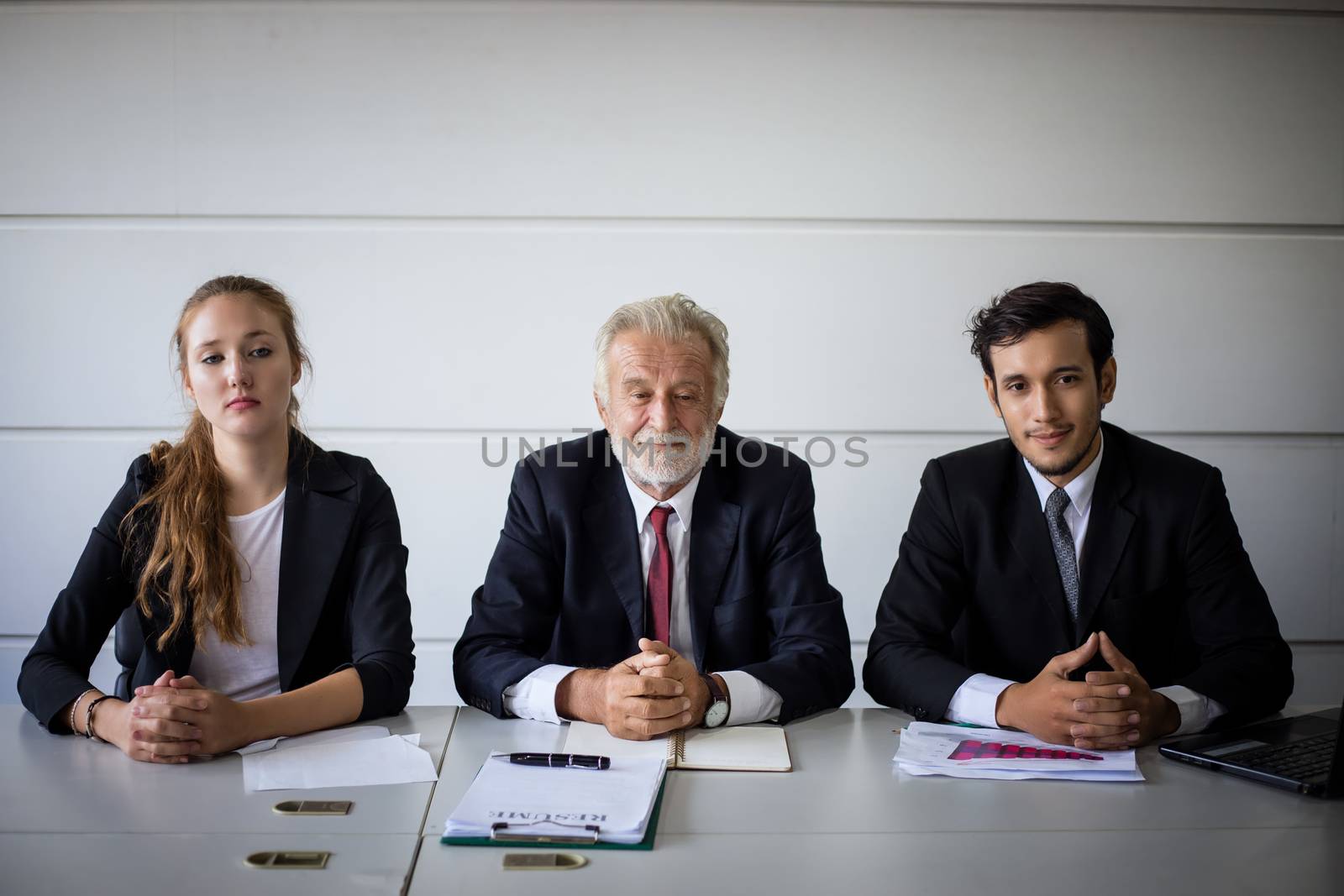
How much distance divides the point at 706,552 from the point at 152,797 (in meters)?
1.09

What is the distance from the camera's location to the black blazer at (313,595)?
190 cm

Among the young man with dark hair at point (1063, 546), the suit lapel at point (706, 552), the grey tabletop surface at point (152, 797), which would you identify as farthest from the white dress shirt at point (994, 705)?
the grey tabletop surface at point (152, 797)

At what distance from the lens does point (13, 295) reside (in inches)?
120

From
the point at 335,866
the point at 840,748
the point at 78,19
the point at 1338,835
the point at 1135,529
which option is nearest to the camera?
the point at 335,866

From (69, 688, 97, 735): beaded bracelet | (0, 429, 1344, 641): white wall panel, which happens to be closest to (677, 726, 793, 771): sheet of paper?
(69, 688, 97, 735): beaded bracelet

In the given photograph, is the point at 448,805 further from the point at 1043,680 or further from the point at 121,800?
the point at 1043,680

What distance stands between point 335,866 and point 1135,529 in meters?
1.61

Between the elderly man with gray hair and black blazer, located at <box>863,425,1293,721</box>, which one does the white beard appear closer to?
the elderly man with gray hair

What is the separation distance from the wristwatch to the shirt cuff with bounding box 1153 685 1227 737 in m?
0.72

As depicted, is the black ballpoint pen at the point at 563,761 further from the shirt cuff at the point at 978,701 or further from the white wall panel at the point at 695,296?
the white wall panel at the point at 695,296

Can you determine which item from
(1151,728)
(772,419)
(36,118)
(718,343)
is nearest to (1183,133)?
(772,419)

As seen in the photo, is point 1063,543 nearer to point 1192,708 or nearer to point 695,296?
point 1192,708

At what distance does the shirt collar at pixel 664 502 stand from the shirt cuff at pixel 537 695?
0.42 metres

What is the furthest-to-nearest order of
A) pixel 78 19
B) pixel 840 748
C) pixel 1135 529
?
pixel 78 19 < pixel 1135 529 < pixel 840 748
